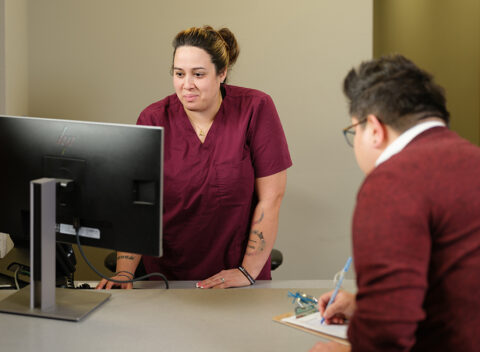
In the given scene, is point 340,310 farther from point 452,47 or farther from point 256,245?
point 452,47

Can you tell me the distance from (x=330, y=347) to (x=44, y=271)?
770 millimetres

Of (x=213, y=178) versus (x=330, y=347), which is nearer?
(x=330, y=347)

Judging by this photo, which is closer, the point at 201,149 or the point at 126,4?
the point at 201,149

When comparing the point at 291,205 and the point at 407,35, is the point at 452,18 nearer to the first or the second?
the point at 407,35

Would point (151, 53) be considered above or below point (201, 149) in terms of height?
above

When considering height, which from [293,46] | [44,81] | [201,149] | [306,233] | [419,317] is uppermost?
[293,46]

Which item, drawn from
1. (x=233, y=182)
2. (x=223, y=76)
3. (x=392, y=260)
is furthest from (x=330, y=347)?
(x=223, y=76)

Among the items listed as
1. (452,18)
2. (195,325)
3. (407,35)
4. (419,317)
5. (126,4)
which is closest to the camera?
(419,317)

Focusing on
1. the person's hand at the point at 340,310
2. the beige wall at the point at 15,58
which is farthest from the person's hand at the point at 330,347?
the beige wall at the point at 15,58

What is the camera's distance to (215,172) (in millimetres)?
2047

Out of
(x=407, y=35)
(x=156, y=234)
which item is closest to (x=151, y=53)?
(x=156, y=234)

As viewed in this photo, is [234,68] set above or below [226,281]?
above

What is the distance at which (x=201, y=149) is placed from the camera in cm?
206

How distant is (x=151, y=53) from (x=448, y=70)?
2.60 meters
